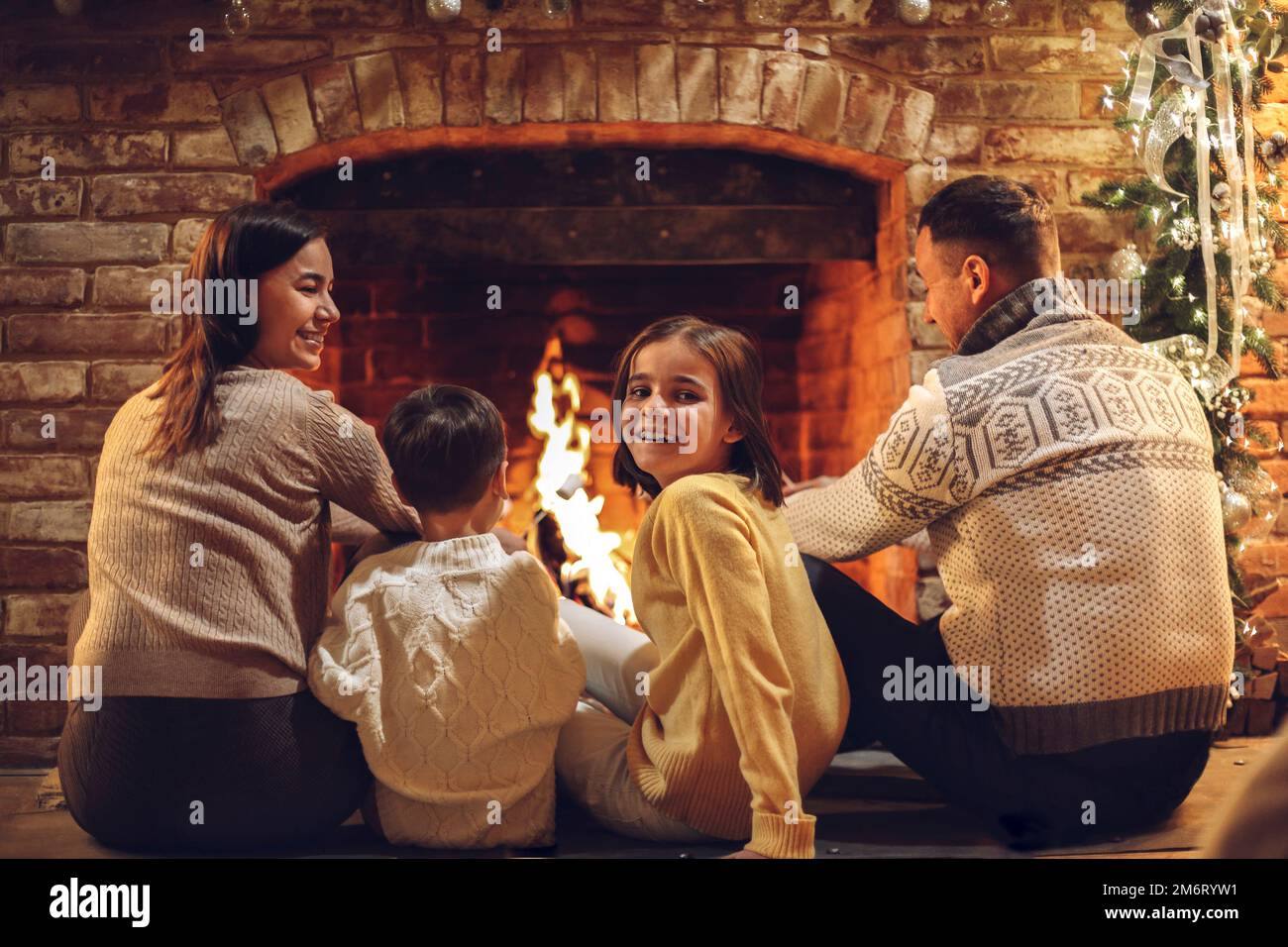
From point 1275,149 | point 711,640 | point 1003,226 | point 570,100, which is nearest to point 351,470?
point 711,640

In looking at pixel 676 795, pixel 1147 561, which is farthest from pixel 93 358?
pixel 1147 561

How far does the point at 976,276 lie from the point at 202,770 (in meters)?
1.73

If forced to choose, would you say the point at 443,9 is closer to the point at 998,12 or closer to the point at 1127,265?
the point at 998,12

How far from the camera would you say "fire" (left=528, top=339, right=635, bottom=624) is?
369 centimetres

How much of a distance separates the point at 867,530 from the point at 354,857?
1133mm

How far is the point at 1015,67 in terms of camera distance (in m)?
3.36

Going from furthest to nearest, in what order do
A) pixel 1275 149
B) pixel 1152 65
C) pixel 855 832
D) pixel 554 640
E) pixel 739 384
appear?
pixel 1275 149, pixel 1152 65, pixel 855 832, pixel 739 384, pixel 554 640

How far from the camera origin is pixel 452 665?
1.94 metres

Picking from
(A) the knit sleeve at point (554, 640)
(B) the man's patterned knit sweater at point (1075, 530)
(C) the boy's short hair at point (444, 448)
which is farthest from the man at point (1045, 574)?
(C) the boy's short hair at point (444, 448)

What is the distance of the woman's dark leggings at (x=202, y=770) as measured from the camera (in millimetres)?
1873

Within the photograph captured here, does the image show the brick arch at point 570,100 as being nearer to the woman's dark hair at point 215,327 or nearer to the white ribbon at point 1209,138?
the white ribbon at point 1209,138

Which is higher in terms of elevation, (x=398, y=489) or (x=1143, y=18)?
(x=1143, y=18)
